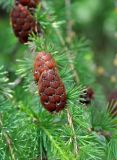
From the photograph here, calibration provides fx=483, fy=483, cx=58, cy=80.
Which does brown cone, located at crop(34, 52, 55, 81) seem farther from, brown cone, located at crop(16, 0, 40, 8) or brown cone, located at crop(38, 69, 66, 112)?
brown cone, located at crop(16, 0, 40, 8)

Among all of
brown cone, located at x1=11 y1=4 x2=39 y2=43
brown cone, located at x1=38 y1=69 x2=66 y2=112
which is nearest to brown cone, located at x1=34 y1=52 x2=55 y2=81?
brown cone, located at x1=38 y1=69 x2=66 y2=112

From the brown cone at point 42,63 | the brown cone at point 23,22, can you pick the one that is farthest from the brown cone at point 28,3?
the brown cone at point 42,63

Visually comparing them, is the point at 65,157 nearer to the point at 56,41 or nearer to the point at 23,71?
the point at 23,71

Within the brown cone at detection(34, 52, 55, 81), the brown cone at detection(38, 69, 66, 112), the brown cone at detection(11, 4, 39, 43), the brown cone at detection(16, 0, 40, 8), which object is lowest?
the brown cone at detection(38, 69, 66, 112)

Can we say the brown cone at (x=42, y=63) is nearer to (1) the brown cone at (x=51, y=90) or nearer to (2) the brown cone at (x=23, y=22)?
(1) the brown cone at (x=51, y=90)

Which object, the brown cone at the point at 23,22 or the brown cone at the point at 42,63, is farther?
the brown cone at the point at 23,22

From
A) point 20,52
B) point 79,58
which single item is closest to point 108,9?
point 20,52

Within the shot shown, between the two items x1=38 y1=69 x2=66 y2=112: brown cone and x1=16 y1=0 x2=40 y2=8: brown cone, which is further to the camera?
x1=16 y1=0 x2=40 y2=8: brown cone
